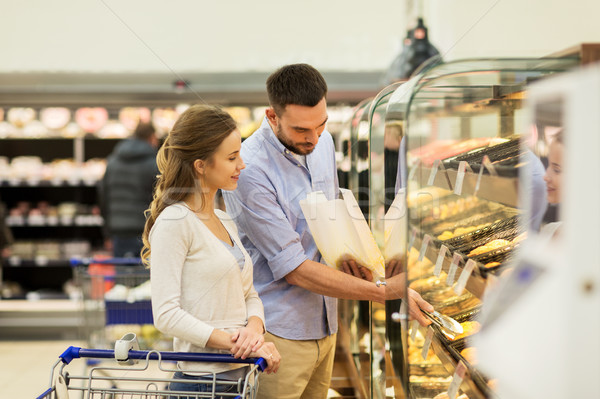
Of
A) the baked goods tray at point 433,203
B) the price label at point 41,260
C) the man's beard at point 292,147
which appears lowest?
the price label at point 41,260

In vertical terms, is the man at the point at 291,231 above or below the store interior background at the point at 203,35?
below

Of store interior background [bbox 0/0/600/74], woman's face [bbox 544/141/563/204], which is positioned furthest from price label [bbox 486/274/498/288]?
store interior background [bbox 0/0/600/74]

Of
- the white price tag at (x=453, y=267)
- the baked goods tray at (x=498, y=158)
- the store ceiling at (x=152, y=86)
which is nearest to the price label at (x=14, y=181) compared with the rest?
the store ceiling at (x=152, y=86)

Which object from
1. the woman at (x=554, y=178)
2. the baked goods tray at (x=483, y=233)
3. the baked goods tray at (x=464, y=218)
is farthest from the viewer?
the baked goods tray at (x=464, y=218)

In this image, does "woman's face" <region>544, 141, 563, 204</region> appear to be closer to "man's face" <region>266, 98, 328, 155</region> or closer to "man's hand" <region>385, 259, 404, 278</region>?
"man's hand" <region>385, 259, 404, 278</region>

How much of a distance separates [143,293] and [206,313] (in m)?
2.29

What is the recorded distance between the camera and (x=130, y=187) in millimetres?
5188

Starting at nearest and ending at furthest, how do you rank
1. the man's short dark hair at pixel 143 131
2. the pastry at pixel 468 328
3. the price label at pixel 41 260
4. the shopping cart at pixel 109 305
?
1. the pastry at pixel 468 328
2. the shopping cart at pixel 109 305
3. the man's short dark hair at pixel 143 131
4. the price label at pixel 41 260

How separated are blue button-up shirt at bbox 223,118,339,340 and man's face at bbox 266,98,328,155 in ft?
0.16

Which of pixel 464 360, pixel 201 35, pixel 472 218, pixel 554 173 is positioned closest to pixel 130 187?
pixel 201 35

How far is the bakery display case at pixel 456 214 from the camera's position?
149cm

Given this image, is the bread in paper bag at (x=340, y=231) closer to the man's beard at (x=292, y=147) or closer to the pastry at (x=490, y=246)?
the man's beard at (x=292, y=147)

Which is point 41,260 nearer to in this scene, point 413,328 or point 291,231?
point 291,231

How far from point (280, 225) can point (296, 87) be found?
1.46 feet
